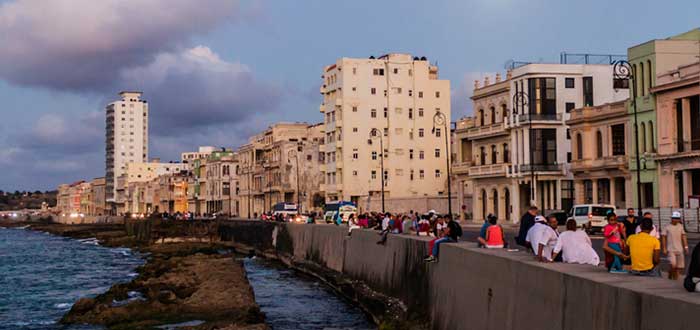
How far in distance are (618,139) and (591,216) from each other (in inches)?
500

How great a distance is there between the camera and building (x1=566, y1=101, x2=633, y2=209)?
2344 inches

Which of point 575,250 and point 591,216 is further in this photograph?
point 591,216

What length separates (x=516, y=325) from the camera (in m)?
17.5

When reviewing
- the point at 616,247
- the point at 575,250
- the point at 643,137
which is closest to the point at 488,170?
the point at 643,137

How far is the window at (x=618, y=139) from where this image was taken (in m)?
60.5

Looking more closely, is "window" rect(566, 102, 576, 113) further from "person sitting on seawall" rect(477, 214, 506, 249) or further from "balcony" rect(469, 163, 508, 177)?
"person sitting on seawall" rect(477, 214, 506, 249)

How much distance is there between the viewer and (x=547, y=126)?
7038 cm

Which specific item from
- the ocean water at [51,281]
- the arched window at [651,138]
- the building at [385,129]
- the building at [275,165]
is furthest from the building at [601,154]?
the building at [275,165]

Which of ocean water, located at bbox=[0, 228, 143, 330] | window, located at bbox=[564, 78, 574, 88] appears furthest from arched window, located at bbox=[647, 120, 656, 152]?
ocean water, located at bbox=[0, 228, 143, 330]

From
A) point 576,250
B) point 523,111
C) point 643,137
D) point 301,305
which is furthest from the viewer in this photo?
point 523,111

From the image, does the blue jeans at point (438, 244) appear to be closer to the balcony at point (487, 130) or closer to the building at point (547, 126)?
the building at point (547, 126)

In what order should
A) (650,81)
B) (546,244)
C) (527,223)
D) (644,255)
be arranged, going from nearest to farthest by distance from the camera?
(644,255) < (546,244) < (527,223) < (650,81)

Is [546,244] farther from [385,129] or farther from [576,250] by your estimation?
[385,129]

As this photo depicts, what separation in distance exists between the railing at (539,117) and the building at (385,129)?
37.7 m
